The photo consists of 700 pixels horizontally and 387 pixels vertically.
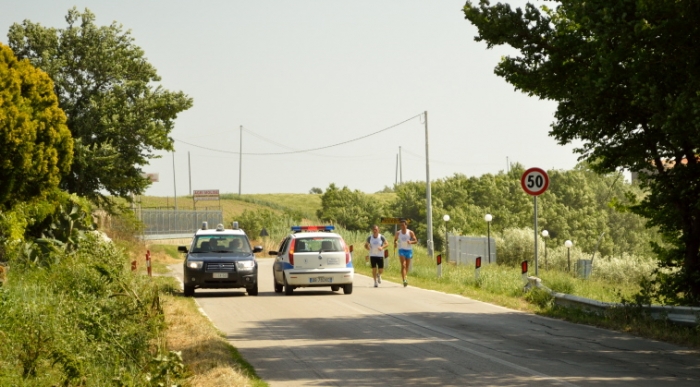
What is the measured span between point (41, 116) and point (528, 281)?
44.9ft

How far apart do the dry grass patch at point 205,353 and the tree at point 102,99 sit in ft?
74.5

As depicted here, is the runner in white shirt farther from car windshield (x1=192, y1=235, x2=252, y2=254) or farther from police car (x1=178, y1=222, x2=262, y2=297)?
police car (x1=178, y1=222, x2=262, y2=297)

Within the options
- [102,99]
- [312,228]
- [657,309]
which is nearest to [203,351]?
[657,309]

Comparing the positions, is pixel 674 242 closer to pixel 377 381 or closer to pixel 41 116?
pixel 377 381

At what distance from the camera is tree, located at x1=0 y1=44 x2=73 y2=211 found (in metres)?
24.9

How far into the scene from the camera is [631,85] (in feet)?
52.8

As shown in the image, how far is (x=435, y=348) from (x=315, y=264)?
12072mm

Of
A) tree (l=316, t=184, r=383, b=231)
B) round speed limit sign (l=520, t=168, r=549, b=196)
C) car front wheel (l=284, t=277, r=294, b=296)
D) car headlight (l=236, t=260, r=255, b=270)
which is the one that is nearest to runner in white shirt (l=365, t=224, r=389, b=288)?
car front wheel (l=284, t=277, r=294, b=296)

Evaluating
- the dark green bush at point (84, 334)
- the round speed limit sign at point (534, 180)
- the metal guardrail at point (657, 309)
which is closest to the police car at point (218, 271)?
the round speed limit sign at point (534, 180)

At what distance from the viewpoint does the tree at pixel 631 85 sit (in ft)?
50.3

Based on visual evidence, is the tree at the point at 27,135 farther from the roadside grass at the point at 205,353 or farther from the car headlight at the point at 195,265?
the roadside grass at the point at 205,353

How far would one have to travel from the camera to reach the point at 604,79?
1586 centimetres

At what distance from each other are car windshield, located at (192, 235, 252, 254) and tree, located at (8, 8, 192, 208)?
13915 millimetres

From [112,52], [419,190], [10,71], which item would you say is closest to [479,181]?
[419,190]
